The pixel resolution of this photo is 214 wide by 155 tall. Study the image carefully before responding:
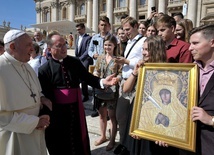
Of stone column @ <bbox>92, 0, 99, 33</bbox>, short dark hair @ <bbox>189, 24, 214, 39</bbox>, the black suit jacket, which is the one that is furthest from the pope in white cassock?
stone column @ <bbox>92, 0, 99, 33</bbox>

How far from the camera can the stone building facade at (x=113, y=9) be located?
93.0 ft

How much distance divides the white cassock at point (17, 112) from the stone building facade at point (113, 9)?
25859mm

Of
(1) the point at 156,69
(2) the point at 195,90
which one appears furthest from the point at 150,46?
(2) the point at 195,90

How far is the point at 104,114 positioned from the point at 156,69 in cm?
207

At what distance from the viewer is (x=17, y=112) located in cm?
205

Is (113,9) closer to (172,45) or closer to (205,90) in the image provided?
(172,45)

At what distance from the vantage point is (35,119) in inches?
81.2

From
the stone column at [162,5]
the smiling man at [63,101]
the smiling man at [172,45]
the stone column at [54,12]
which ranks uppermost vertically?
the stone column at [54,12]

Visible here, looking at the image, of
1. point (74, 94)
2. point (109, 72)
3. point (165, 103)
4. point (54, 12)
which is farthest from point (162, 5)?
point (165, 103)

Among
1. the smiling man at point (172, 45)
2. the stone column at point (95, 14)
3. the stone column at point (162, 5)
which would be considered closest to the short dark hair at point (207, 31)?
the smiling man at point (172, 45)

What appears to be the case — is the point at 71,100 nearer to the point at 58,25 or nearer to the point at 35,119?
the point at 35,119

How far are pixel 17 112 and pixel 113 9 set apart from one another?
38.8 meters

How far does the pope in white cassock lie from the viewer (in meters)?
1.96

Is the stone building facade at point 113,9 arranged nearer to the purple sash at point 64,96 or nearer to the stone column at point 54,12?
the stone column at point 54,12
